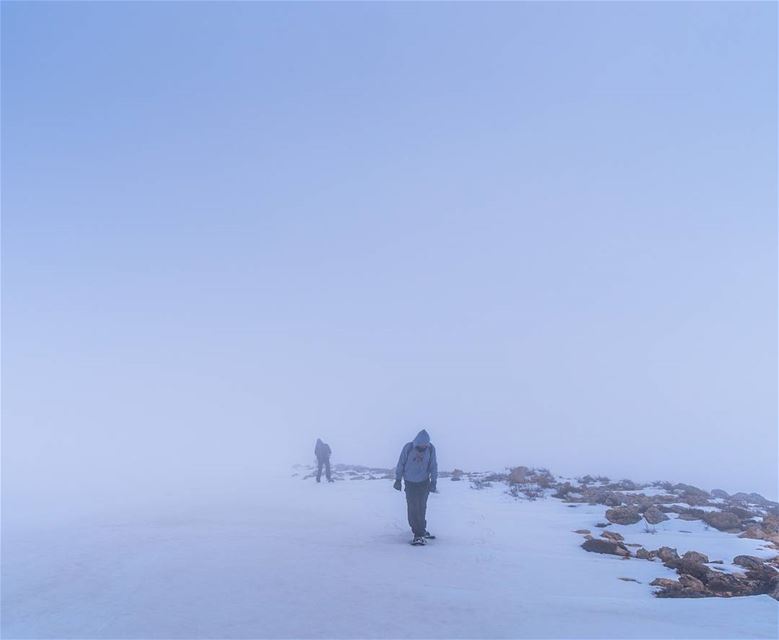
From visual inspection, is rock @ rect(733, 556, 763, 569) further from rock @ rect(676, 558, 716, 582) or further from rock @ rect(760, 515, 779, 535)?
rock @ rect(760, 515, 779, 535)

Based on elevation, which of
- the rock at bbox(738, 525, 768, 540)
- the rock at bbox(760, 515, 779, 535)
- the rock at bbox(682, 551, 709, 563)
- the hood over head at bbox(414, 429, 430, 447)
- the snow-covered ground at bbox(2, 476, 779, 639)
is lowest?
the snow-covered ground at bbox(2, 476, 779, 639)

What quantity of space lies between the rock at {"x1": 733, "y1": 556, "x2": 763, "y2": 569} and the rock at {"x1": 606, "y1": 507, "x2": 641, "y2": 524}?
11.7ft

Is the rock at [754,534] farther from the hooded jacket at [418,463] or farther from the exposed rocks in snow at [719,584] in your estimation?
the hooded jacket at [418,463]

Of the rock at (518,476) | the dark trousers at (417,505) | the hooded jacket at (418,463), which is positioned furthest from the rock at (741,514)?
the rock at (518,476)

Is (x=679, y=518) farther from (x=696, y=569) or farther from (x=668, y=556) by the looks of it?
(x=696, y=569)

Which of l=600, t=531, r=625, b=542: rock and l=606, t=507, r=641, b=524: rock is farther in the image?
l=606, t=507, r=641, b=524: rock

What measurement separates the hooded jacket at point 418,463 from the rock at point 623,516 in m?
4.43

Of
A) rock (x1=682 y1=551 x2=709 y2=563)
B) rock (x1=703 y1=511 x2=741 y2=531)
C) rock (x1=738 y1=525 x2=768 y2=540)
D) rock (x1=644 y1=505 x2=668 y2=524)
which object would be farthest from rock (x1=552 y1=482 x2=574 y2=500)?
rock (x1=682 y1=551 x2=709 y2=563)

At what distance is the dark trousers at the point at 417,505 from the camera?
11539 millimetres

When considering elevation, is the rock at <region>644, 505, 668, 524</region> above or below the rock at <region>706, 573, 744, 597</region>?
above

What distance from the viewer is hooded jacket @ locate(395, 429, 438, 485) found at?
39.9ft

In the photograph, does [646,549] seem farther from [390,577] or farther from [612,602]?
[390,577]

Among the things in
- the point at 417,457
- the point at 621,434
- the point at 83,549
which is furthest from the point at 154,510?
the point at 621,434

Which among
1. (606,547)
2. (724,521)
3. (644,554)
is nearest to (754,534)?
(724,521)
